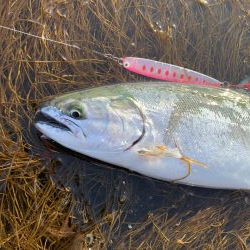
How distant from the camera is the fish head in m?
3.41

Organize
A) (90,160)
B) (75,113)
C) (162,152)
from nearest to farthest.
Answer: (75,113)
(162,152)
(90,160)

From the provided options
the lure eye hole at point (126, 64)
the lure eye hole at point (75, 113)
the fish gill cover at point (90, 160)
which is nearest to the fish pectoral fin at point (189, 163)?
the fish gill cover at point (90, 160)

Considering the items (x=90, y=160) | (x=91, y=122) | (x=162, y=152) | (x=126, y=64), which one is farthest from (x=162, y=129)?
(x=126, y=64)

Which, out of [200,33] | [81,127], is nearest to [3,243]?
[81,127]

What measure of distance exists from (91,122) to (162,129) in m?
0.67

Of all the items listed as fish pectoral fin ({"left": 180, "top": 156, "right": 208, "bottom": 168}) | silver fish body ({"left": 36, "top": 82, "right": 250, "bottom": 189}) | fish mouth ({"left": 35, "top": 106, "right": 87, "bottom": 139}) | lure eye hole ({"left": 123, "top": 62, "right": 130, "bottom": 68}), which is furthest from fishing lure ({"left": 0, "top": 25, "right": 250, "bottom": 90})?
fish mouth ({"left": 35, "top": 106, "right": 87, "bottom": 139})

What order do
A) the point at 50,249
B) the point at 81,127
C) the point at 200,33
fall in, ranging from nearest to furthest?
the point at 81,127, the point at 50,249, the point at 200,33

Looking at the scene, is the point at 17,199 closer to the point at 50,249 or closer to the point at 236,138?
the point at 50,249

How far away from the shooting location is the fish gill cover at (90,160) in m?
3.69

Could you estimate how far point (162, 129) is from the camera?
11.9 feet

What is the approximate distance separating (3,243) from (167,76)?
7.58 feet

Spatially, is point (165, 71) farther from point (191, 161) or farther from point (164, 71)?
point (191, 161)

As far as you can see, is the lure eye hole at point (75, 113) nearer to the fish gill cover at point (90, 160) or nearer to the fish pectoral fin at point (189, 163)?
the fish gill cover at point (90, 160)

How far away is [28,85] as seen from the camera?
13.1 ft
